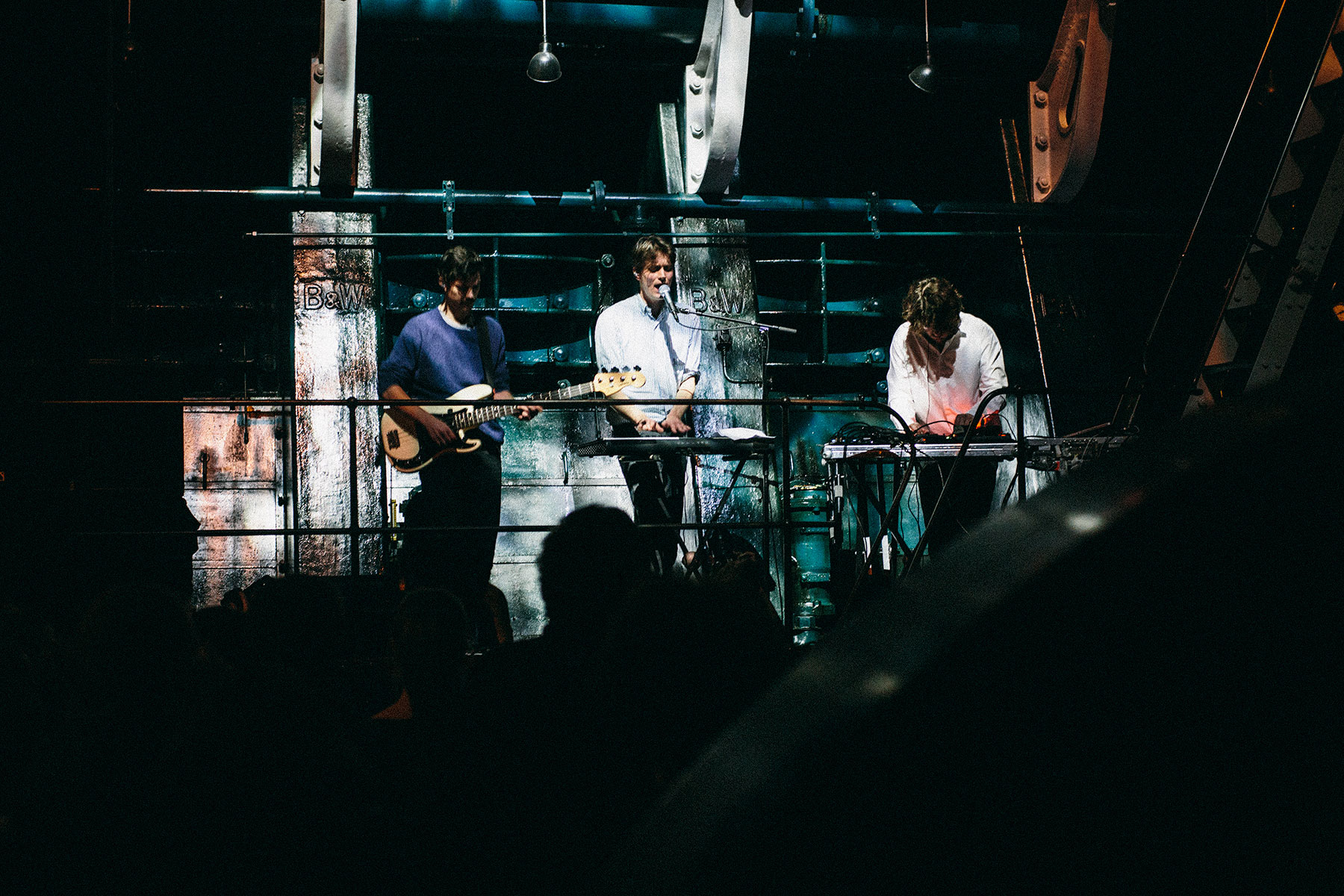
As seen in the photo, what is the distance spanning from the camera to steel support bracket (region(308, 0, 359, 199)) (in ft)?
22.1

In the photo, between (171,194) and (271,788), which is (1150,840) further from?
(171,194)

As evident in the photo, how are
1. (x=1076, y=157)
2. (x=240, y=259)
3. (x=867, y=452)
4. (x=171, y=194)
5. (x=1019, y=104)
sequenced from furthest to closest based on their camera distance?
1. (x=1019, y=104)
2. (x=240, y=259)
3. (x=1076, y=157)
4. (x=171, y=194)
5. (x=867, y=452)

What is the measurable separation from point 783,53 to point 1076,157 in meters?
2.43

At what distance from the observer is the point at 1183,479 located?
1.22 feet

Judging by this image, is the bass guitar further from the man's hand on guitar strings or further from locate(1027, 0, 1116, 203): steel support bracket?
locate(1027, 0, 1116, 203): steel support bracket

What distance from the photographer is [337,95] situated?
682cm

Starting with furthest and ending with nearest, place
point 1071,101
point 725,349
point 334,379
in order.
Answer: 1. point 1071,101
2. point 725,349
3. point 334,379

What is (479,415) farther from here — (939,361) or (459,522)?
(939,361)

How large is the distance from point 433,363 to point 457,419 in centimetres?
41

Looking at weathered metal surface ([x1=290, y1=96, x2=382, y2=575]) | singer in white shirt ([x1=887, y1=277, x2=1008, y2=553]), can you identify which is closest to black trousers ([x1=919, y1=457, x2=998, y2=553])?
singer in white shirt ([x1=887, y1=277, x2=1008, y2=553])

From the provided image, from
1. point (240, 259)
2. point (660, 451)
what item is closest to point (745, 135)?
point (240, 259)

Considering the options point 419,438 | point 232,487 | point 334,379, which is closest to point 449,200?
point 334,379

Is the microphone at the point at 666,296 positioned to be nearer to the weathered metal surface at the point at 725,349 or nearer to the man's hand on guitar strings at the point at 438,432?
the man's hand on guitar strings at the point at 438,432

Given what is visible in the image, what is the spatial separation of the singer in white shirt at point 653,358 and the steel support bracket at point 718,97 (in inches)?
65.2
